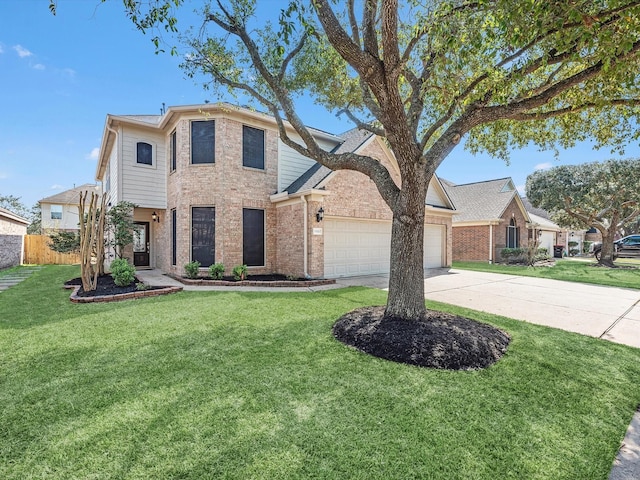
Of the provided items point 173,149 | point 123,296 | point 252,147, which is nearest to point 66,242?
point 173,149

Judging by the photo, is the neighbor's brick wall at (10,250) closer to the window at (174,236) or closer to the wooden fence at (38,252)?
the wooden fence at (38,252)

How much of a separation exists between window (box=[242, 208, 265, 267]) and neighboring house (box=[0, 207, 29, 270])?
13913mm

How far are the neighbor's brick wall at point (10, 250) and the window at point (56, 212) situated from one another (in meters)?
11.3

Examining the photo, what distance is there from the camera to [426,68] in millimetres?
5844

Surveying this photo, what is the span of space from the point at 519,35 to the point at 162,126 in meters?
12.0

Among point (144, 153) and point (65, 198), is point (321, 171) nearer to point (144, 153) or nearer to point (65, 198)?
point (144, 153)

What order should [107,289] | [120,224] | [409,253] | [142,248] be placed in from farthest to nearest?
[142,248]
[120,224]
[107,289]
[409,253]

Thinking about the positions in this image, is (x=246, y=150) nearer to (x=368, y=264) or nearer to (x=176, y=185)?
(x=176, y=185)

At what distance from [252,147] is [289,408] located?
34.1 ft

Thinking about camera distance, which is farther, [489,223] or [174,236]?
[489,223]

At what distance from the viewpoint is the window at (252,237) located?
1152cm

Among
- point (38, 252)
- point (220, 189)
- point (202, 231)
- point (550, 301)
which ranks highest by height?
point (220, 189)

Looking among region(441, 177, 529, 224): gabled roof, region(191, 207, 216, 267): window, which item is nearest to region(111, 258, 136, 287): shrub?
region(191, 207, 216, 267): window

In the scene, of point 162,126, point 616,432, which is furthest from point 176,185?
point 616,432
